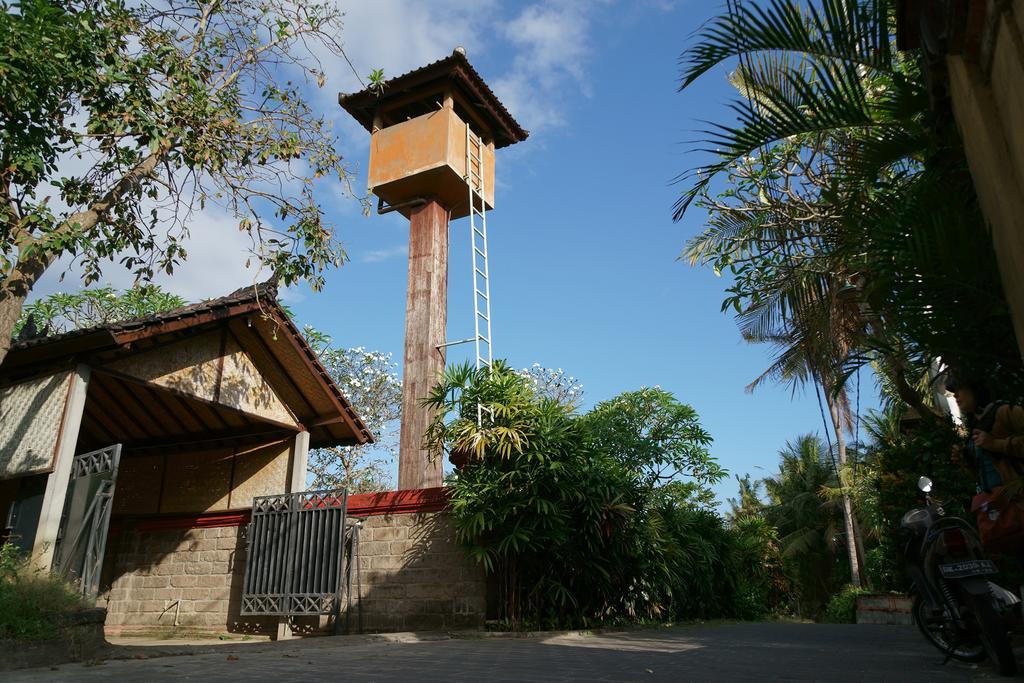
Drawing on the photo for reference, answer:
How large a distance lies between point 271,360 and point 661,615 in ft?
24.7

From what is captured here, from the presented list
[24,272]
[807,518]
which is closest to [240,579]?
[24,272]


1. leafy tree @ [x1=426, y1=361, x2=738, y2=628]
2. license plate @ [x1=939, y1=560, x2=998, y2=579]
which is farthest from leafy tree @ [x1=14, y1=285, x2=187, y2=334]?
license plate @ [x1=939, y1=560, x2=998, y2=579]

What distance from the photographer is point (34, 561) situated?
23.2ft

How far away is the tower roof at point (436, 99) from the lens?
13617 mm

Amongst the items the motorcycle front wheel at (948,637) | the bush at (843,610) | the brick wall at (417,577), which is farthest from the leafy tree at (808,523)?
the motorcycle front wheel at (948,637)

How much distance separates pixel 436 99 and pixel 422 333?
16.0ft

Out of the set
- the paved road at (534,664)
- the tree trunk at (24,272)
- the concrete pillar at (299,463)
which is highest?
the tree trunk at (24,272)

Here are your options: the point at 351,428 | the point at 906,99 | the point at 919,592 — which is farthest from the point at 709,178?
the point at 351,428

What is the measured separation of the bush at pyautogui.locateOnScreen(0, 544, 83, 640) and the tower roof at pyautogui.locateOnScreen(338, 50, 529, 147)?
32.8ft

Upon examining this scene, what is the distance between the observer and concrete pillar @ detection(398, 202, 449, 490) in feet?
37.1

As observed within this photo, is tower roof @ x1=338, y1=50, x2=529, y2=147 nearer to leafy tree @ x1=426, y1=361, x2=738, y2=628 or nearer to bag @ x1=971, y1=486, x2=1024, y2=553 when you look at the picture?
leafy tree @ x1=426, y1=361, x2=738, y2=628

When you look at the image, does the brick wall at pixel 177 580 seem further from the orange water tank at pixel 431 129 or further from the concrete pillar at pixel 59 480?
the orange water tank at pixel 431 129

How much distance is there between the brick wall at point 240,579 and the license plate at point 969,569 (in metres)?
5.62

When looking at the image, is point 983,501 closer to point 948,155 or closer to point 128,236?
point 948,155
